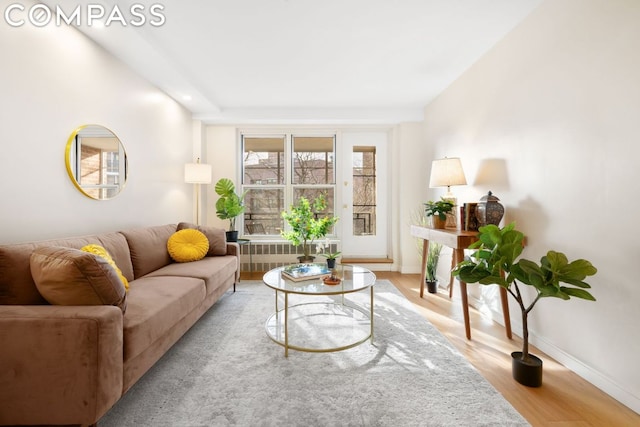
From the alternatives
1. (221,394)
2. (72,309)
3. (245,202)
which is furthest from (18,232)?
(245,202)

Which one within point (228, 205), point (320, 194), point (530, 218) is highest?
point (320, 194)

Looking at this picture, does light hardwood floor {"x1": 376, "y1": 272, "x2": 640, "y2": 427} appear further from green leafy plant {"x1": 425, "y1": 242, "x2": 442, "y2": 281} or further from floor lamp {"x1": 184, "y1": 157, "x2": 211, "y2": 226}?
floor lamp {"x1": 184, "y1": 157, "x2": 211, "y2": 226}

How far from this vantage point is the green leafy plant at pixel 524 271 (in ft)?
5.36

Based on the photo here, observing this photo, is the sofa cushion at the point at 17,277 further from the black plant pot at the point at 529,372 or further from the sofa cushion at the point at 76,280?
the black plant pot at the point at 529,372

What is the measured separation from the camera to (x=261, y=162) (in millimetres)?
5184

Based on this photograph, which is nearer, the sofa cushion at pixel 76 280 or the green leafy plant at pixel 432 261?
the sofa cushion at pixel 76 280

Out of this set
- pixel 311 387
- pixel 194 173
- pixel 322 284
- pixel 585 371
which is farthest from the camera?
pixel 194 173

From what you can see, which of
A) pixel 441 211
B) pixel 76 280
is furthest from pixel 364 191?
pixel 76 280

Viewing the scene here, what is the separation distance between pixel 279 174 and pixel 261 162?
38 cm

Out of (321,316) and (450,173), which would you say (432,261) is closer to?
(450,173)

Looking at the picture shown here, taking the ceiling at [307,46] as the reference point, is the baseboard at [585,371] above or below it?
below

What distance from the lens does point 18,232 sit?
1.99 meters

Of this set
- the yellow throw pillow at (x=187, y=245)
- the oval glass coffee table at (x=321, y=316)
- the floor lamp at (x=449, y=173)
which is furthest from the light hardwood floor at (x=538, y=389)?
the yellow throw pillow at (x=187, y=245)

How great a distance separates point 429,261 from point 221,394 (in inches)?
114
